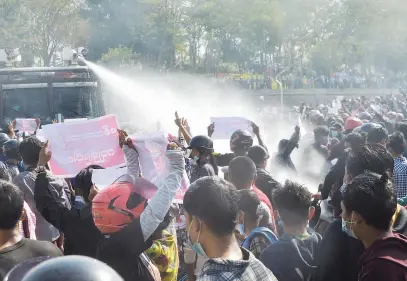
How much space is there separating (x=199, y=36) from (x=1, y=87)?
110 feet

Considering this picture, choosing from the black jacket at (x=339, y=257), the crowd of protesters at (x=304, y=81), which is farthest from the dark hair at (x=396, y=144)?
the crowd of protesters at (x=304, y=81)

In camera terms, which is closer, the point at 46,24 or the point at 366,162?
the point at 366,162

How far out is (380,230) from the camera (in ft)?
9.54

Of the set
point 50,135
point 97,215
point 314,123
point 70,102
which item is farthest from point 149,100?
point 97,215

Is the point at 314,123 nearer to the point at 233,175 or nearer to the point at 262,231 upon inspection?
the point at 233,175

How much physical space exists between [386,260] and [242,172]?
1.98 meters

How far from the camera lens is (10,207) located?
3.15 metres

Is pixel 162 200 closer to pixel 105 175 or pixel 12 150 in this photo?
pixel 105 175

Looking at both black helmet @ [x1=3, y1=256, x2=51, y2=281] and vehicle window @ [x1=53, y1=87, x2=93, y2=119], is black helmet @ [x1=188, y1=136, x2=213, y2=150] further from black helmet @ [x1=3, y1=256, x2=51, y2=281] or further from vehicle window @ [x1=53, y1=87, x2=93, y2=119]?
vehicle window @ [x1=53, y1=87, x2=93, y2=119]

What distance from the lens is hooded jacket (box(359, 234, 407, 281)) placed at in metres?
2.56

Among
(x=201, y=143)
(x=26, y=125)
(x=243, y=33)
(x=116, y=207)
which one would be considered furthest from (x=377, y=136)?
(x=243, y=33)

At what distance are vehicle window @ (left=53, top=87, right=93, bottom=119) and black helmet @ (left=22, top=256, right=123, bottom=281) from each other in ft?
36.2

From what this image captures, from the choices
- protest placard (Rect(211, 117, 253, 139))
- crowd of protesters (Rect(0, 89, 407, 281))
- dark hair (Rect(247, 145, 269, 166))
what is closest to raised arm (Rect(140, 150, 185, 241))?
crowd of protesters (Rect(0, 89, 407, 281))

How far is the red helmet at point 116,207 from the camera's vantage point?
124 inches
